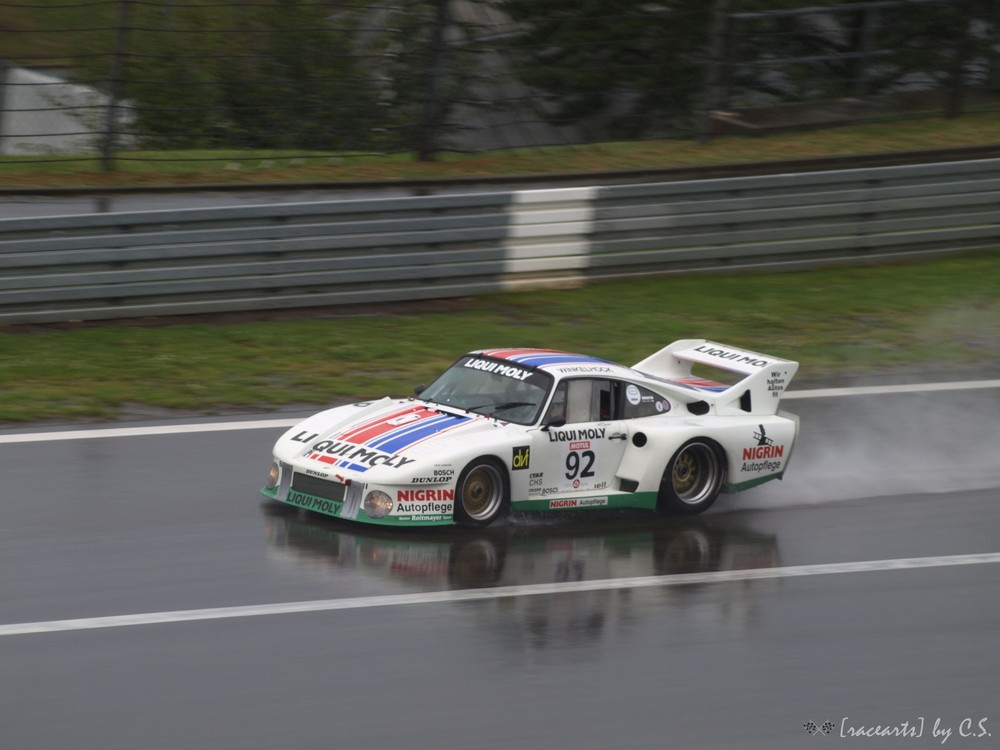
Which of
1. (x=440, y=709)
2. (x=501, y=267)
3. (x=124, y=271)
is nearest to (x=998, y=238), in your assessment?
(x=501, y=267)

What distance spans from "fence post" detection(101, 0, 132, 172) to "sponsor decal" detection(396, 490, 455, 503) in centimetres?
1007

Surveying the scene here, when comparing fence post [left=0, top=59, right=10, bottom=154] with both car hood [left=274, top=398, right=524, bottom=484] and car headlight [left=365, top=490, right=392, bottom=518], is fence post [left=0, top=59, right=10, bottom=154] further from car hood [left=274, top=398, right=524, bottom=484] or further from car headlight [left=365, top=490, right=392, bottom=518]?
car headlight [left=365, top=490, right=392, bottom=518]

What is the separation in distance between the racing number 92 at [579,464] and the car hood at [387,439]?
1.37ft

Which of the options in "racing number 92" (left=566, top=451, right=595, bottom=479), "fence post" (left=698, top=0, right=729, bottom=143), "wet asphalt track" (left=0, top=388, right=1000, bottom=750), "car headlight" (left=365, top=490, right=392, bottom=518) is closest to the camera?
"wet asphalt track" (left=0, top=388, right=1000, bottom=750)

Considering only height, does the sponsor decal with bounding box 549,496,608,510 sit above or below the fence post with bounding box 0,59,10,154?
below

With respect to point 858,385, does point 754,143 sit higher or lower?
higher

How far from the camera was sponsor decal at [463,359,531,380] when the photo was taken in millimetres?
10031

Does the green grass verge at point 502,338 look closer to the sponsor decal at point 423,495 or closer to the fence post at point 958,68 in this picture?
the sponsor decal at point 423,495

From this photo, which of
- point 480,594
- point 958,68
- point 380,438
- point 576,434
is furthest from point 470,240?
point 958,68

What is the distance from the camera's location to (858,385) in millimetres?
13789

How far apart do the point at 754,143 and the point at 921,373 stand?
7.46 meters

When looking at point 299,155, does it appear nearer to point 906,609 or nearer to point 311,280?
point 311,280

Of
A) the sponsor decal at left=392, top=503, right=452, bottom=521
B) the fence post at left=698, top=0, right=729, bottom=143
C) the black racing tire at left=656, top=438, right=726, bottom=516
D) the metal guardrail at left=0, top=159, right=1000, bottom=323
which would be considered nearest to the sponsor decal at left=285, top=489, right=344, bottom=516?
the sponsor decal at left=392, top=503, right=452, bottom=521

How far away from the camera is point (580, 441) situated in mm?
9789
